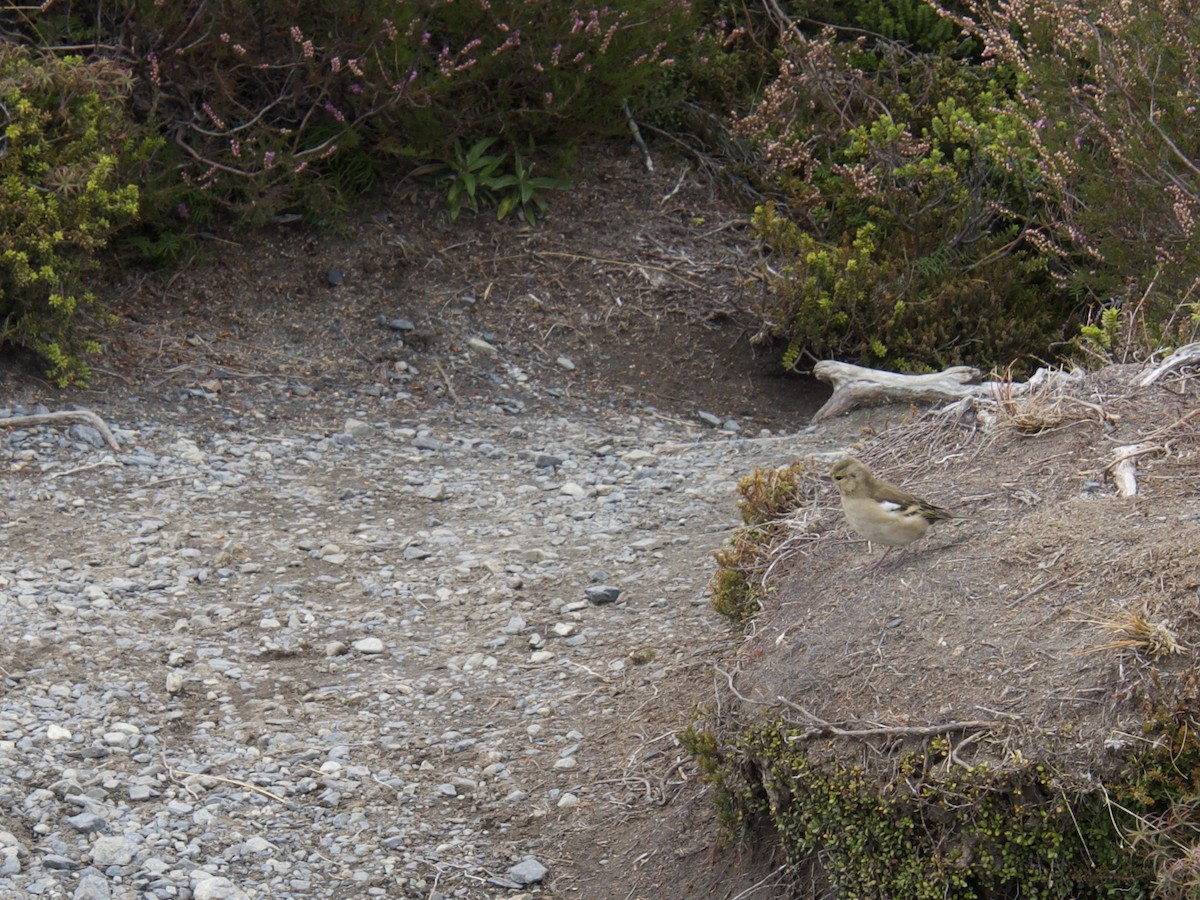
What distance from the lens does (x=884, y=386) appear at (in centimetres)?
848

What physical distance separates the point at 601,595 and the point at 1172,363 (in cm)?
266

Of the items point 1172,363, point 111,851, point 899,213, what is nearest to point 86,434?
point 111,851

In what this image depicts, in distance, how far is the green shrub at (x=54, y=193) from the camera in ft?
25.6

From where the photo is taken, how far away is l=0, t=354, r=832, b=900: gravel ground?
466 cm

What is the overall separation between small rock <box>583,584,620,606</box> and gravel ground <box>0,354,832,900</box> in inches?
1.4

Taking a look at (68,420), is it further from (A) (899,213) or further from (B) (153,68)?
(A) (899,213)

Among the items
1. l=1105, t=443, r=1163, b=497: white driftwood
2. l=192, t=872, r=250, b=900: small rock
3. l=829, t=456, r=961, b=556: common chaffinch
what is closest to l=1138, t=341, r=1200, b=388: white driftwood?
l=1105, t=443, r=1163, b=497: white driftwood

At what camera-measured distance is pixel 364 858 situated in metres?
4.66

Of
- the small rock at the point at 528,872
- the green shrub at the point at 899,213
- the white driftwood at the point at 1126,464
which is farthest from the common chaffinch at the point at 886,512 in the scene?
the green shrub at the point at 899,213

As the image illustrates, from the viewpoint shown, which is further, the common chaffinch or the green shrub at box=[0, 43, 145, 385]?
the green shrub at box=[0, 43, 145, 385]

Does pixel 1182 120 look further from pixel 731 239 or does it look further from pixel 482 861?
pixel 482 861

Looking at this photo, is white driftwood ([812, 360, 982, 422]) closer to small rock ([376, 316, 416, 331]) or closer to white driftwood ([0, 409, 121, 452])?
small rock ([376, 316, 416, 331])

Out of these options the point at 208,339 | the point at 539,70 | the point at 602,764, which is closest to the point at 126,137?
the point at 208,339

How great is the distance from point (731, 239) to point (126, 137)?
470 cm
